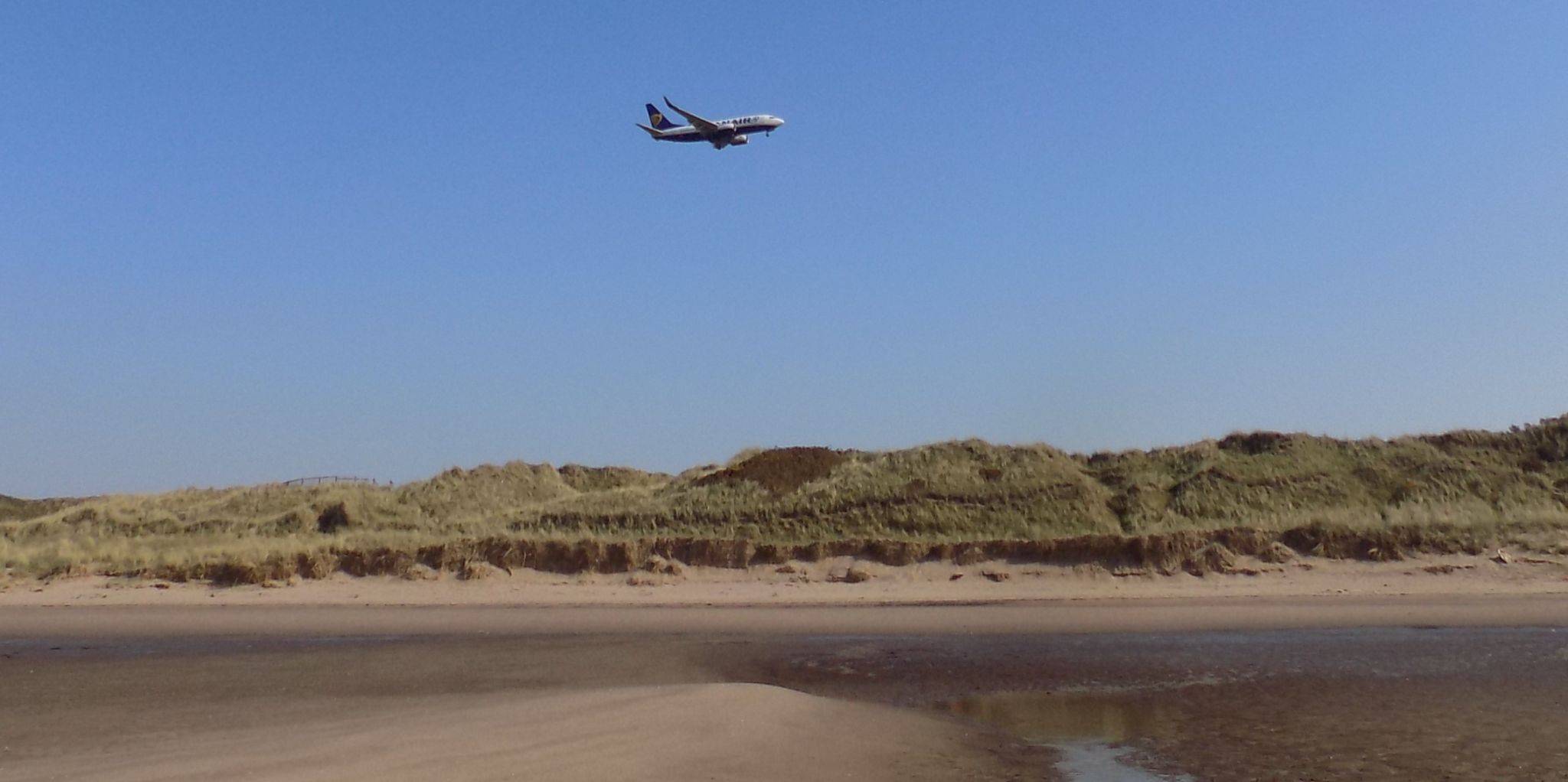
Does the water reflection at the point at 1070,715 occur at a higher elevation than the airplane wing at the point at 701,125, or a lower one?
lower

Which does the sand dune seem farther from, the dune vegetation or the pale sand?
the dune vegetation

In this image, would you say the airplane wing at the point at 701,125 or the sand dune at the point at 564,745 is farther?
the airplane wing at the point at 701,125

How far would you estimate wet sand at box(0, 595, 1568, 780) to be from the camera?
327 inches

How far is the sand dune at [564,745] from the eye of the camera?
778 cm

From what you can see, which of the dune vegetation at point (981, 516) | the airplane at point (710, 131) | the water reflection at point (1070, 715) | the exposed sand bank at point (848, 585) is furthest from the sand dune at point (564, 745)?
the airplane at point (710, 131)

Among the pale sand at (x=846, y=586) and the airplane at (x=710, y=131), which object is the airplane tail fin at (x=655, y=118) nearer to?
the airplane at (x=710, y=131)

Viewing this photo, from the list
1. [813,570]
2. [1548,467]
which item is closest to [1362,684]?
[813,570]

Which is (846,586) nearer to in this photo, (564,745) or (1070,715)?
(1070,715)

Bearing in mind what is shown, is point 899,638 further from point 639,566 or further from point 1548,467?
point 1548,467

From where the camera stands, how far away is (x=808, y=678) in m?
13.2

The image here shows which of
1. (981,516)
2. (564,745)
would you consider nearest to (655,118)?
(981,516)

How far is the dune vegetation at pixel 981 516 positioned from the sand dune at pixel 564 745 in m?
12.8

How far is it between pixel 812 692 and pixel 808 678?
1.02 metres

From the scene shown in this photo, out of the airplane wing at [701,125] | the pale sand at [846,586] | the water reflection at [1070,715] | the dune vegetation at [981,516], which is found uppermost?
the airplane wing at [701,125]
